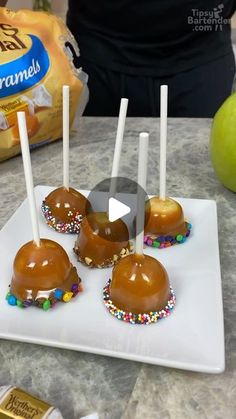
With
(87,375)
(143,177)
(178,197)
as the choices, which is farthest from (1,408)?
(178,197)

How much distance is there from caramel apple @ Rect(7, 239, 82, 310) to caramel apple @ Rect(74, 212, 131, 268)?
0.18 ft

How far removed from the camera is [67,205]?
0.64 metres

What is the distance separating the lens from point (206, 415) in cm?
41

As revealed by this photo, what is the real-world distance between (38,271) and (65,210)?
147 mm

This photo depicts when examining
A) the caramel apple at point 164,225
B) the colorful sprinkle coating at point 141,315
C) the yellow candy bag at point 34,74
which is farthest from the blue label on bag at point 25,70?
the colorful sprinkle coating at point 141,315

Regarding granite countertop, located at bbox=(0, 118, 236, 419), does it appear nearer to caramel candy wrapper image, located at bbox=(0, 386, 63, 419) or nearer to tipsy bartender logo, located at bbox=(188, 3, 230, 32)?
caramel candy wrapper image, located at bbox=(0, 386, 63, 419)

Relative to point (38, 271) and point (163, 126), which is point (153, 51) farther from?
point (38, 271)

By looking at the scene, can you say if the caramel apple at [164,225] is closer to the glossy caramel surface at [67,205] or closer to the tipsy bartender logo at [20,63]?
the glossy caramel surface at [67,205]

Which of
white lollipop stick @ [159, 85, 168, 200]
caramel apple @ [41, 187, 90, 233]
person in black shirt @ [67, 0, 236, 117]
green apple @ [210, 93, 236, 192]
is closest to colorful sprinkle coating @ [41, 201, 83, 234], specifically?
caramel apple @ [41, 187, 90, 233]

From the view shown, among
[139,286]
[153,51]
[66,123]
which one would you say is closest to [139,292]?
[139,286]

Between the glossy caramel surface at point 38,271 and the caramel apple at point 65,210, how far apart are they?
11 centimetres

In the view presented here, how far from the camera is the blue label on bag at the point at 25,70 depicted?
0.76 meters

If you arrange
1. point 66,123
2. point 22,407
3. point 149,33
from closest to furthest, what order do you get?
point 22,407, point 66,123, point 149,33

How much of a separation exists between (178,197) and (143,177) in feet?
0.98
